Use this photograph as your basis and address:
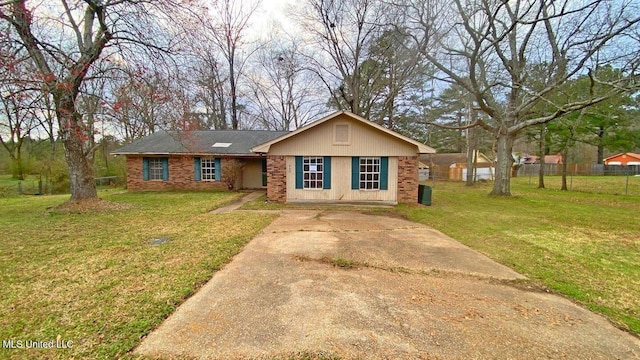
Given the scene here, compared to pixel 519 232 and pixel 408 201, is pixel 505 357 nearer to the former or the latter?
pixel 519 232

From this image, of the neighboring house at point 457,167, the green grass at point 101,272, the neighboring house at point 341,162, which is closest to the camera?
the green grass at point 101,272

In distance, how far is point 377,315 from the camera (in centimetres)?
305

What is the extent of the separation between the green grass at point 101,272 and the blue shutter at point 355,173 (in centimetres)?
447

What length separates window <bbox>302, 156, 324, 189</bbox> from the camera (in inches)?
456

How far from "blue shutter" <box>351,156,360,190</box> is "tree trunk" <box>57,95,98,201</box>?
361 inches

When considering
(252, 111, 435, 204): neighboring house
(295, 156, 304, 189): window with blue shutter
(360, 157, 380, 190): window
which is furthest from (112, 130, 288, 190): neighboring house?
(360, 157, 380, 190): window

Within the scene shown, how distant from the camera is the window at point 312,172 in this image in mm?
11586

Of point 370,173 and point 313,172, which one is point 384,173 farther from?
point 313,172

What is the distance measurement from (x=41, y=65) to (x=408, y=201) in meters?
13.3

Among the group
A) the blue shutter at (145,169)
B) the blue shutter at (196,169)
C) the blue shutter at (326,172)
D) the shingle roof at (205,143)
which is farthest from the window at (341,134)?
the blue shutter at (145,169)

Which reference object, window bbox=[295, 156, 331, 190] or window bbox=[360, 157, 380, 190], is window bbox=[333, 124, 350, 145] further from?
window bbox=[360, 157, 380, 190]

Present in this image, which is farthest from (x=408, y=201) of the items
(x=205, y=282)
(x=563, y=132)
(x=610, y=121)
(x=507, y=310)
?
(x=610, y=121)

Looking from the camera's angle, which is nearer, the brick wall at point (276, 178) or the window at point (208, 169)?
the brick wall at point (276, 178)

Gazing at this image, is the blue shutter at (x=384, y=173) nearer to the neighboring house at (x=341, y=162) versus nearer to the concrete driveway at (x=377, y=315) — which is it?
the neighboring house at (x=341, y=162)
